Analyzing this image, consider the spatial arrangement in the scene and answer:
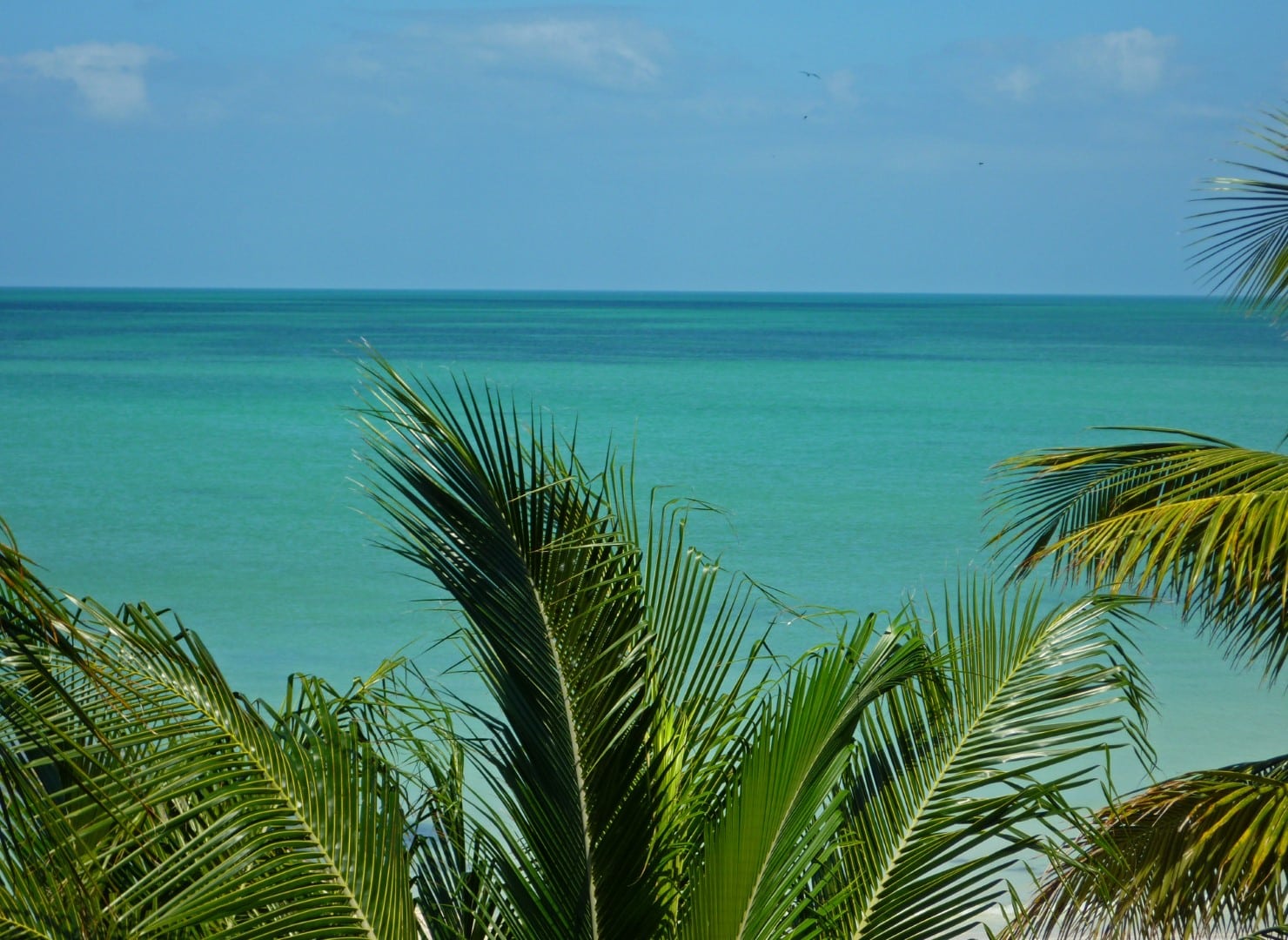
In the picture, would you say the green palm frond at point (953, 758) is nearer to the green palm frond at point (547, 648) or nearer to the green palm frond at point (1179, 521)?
the green palm frond at point (1179, 521)

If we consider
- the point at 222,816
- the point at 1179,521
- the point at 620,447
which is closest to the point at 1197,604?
the point at 1179,521

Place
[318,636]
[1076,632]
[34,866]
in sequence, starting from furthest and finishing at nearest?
[318,636] < [1076,632] < [34,866]

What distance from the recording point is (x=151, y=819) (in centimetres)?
318

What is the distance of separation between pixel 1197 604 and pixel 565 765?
1.89 metres

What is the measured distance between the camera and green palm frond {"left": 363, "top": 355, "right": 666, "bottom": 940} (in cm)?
323

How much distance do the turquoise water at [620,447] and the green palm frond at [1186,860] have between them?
133cm

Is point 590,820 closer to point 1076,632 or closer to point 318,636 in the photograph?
point 1076,632

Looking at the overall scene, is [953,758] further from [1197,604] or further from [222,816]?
[222,816]

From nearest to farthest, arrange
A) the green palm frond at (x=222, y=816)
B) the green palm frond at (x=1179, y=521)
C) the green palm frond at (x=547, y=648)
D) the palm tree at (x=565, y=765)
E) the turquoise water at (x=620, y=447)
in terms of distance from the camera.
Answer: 1. the green palm frond at (x=222, y=816)
2. the palm tree at (x=565, y=765)
3. the green palm frond at (x=547, y=648)
4. the green palm frond at (x=1179, y=521)
5. the turquoise water at (x=620, y=447)

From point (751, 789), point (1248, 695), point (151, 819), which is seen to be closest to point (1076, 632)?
point (751, 789)

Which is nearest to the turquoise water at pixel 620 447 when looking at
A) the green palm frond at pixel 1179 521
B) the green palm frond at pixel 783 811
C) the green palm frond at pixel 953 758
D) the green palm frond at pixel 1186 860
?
the green palm frond at pixel 783 811

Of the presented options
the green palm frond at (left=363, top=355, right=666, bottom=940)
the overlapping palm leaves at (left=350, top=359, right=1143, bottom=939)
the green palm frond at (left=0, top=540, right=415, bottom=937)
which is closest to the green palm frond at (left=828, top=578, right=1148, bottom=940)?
the overlapping palm leaves at (left=350, top=359, right=1143, bottom=939)

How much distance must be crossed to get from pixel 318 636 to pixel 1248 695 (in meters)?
9.09

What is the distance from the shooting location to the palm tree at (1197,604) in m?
3.33
